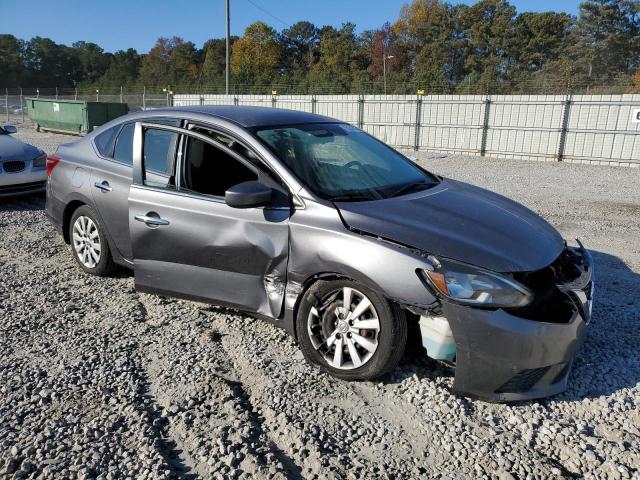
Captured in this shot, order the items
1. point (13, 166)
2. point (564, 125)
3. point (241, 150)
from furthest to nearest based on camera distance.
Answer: point (564, 125) < point (13, 166) < point (241, 150)

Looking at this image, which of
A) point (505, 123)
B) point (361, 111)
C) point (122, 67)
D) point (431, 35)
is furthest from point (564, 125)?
point (122, 67)

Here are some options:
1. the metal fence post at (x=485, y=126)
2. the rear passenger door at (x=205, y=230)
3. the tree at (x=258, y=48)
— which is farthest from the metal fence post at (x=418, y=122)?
the tree at (x=258, y=48)

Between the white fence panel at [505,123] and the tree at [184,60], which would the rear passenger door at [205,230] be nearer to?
the white fence panel at [505,123]

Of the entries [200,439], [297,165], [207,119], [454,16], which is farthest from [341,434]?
[454,16]

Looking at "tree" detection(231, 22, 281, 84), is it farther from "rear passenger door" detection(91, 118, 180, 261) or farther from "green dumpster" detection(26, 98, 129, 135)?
"rear passenger door" detection(91, 118, 180, 261)

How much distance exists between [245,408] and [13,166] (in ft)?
22.5

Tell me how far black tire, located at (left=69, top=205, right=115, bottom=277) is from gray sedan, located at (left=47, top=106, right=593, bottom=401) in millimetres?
29

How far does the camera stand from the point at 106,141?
4809 mm

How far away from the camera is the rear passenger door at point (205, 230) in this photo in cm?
346

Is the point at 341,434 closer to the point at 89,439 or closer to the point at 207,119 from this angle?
the point at 89,439

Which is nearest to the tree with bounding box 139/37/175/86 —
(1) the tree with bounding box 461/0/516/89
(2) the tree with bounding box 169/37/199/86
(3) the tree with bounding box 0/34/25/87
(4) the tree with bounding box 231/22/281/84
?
(2) the tree with bounding box 169/37/199/86

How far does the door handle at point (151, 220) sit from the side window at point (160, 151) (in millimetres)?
345

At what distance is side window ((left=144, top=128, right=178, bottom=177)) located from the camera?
3.99m

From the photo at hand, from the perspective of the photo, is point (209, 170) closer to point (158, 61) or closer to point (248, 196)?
point (248, 196)
